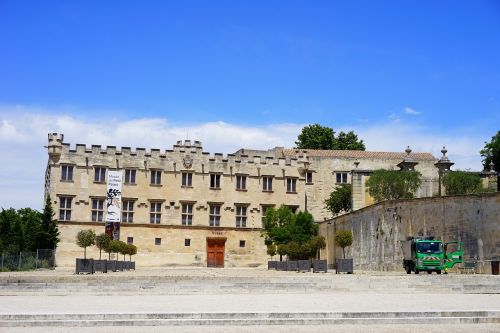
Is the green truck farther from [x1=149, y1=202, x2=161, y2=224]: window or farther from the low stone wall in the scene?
[x1=149, y1=202, x2=161, y2=224]: window

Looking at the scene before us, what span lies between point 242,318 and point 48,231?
123ft

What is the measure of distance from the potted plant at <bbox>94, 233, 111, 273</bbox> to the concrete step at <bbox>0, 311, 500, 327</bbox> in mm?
22796

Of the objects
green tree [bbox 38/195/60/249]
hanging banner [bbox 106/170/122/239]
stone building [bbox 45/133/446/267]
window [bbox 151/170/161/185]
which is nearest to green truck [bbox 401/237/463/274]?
stone building [bbox 45/133/446/267]

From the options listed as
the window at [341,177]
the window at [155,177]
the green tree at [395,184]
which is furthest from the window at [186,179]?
the green tree at [395,184]

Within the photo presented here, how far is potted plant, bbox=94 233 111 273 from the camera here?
36625 millimetres

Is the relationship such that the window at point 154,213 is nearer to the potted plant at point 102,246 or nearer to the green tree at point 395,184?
the potted plant at point 102,246

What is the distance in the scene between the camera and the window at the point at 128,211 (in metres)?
53.3

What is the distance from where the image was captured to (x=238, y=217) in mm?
55812

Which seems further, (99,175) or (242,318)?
(99,175)

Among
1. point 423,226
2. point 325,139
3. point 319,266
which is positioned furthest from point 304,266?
point 325,139

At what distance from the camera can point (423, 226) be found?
38188 mm

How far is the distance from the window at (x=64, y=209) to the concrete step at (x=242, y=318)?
3904 cm

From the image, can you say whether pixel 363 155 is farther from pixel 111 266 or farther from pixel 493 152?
pixel 111 266

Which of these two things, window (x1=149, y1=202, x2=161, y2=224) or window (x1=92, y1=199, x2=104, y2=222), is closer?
window (x1=92, y1=199, x2=104, y2=222)
